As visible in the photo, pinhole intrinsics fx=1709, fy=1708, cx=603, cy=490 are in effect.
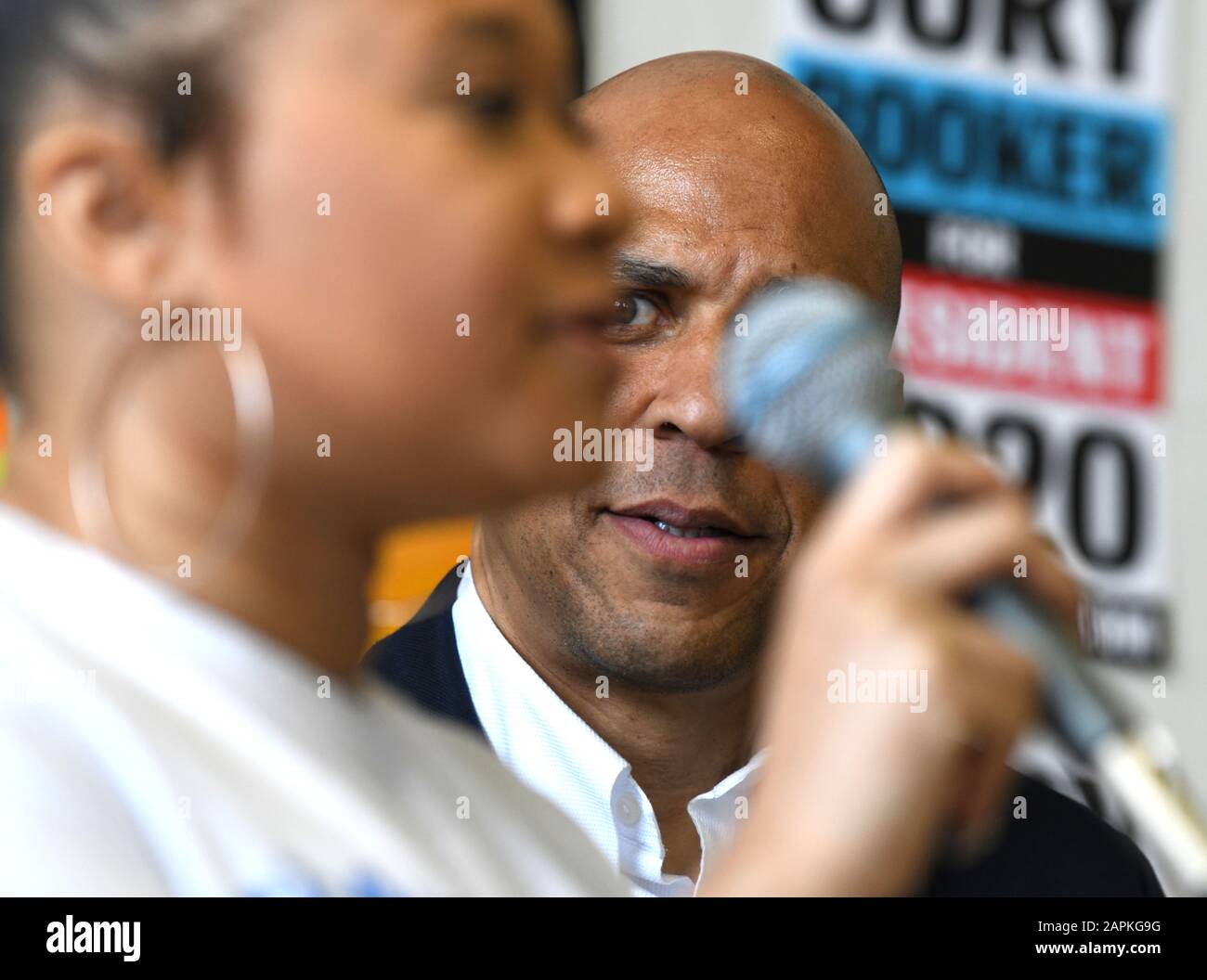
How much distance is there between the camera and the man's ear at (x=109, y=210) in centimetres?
58

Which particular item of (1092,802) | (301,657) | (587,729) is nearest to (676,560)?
(587,729)

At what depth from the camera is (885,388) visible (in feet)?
2.11

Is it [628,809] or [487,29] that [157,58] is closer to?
[487,29]

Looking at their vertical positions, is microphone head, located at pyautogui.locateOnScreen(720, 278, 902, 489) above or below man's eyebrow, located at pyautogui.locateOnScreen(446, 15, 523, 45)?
below

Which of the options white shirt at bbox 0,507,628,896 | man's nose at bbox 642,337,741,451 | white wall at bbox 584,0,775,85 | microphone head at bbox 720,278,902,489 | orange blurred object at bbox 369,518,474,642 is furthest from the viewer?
white wall at bbox 584,0,775,85

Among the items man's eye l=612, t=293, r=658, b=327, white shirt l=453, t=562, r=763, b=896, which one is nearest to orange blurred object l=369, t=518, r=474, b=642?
white shirt l=453, t=562, r=763, b=896

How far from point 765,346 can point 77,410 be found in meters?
0.28

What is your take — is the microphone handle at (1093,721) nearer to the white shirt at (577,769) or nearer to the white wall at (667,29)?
the white shirt at (577,769)

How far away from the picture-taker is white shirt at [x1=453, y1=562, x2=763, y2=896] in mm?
1310

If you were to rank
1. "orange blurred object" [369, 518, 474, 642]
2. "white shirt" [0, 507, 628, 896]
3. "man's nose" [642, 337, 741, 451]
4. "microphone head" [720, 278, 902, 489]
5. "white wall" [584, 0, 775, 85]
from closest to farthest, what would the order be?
"white shirt" [0, 507, 628, 896] → "microphone head" [720, 278, 902, 489] → "man's nose" [642, 337, 741, 451] → "orange blurred object" [369, 518, 474, 642] → "white wall" [584, 0, 775, 85]

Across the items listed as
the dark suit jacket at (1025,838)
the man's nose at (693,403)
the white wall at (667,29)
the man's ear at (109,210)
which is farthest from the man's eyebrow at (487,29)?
the white wall at (667,29)

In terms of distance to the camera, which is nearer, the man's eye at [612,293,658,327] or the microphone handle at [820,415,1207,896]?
the microphone handle at [820,415,1207,896]

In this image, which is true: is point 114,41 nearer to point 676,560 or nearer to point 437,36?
point 437,36

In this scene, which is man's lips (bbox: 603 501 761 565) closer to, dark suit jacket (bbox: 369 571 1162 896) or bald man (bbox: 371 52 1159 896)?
bald man (bbox: 371 52 1159 896)
